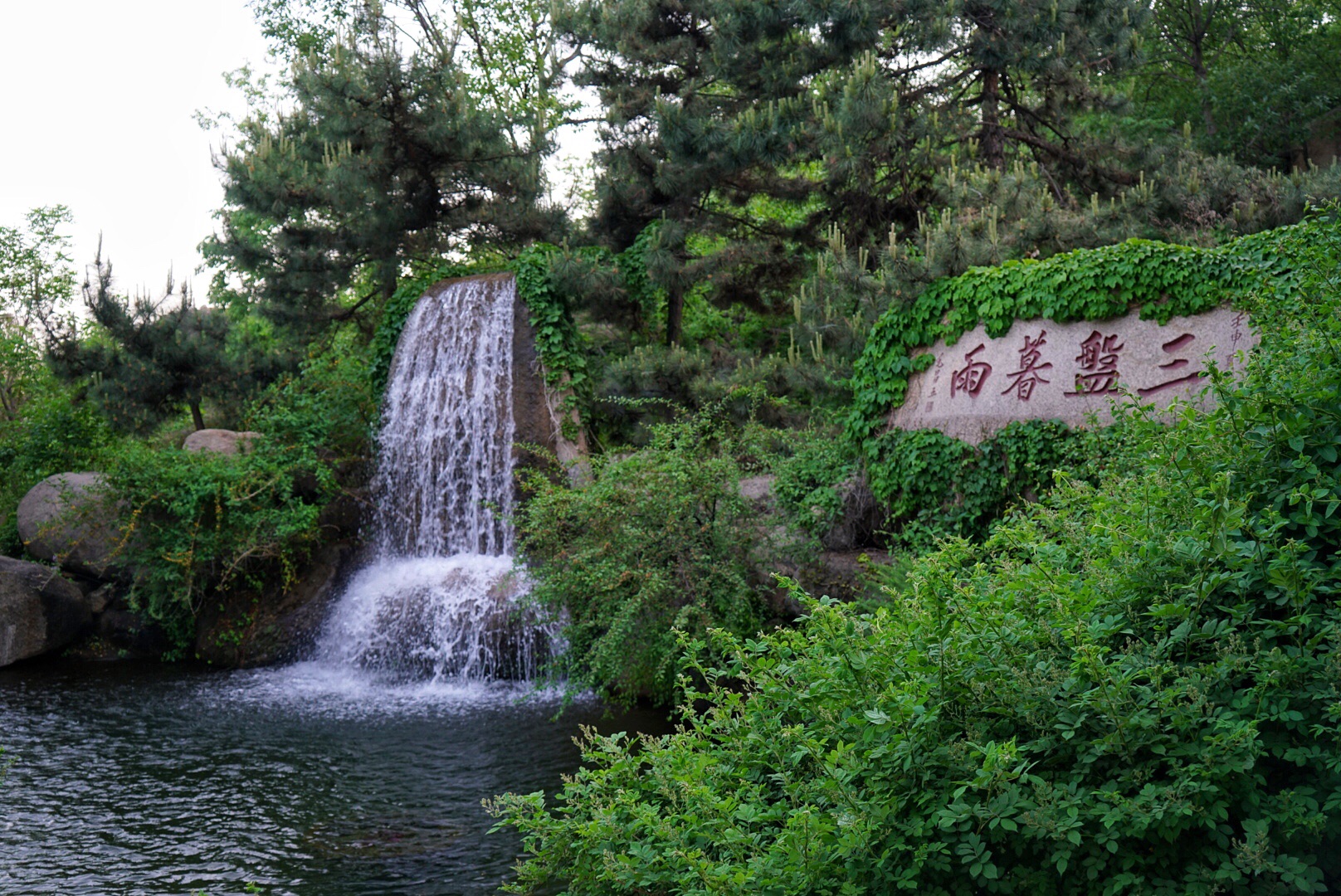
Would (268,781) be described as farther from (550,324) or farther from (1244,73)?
(1244,73)

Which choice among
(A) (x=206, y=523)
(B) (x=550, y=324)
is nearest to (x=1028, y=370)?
(B) (x=550, y=324)

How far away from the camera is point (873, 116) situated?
1029cm

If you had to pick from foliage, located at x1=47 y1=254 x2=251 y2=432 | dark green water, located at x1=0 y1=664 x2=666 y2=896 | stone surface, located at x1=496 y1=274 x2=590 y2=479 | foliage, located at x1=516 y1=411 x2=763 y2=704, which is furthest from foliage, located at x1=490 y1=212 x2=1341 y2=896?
foliage, located at x1=47 y1=254 x2=251 y2=432

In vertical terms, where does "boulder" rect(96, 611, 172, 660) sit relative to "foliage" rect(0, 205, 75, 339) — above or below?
below

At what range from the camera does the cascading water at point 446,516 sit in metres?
9.73

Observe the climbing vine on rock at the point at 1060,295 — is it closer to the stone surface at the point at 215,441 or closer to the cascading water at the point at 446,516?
the cascading water at the point at 446,516

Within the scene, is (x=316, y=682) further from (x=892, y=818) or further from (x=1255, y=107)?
(x=1255, y=107)

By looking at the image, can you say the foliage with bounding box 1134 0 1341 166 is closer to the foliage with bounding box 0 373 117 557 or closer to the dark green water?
the dark green water

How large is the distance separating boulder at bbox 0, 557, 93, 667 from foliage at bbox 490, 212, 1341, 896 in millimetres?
9830

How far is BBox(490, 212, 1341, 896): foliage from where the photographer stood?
2.53 meters

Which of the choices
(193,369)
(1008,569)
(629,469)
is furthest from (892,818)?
(193,369)

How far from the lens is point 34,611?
36.6 feet

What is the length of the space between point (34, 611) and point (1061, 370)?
10.7 meters

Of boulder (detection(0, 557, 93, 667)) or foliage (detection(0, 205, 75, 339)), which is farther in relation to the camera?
foliage (detection(0, 205, 75, 339))
